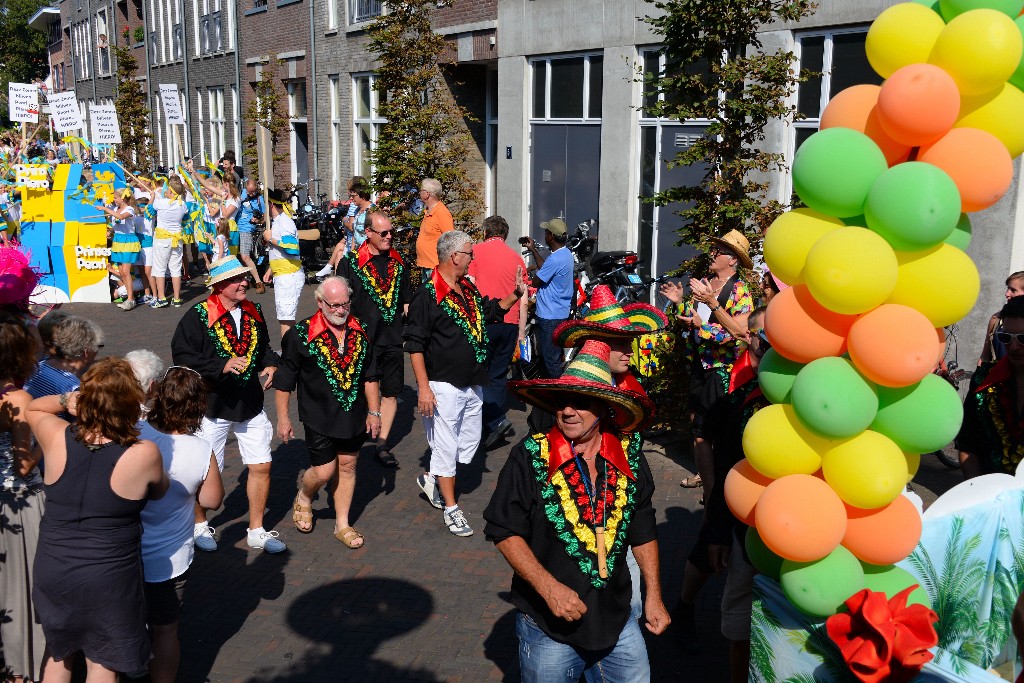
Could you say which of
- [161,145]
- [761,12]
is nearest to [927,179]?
[761,12]

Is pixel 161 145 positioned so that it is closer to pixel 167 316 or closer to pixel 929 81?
pixel 167 316

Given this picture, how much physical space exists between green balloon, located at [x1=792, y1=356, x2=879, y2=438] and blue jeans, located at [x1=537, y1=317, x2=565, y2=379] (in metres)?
5.91

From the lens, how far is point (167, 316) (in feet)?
48.3

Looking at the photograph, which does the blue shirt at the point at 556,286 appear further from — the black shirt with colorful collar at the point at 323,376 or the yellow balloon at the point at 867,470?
the yellow balloon at the point at 867,470

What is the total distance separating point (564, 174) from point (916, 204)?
12.1 meters

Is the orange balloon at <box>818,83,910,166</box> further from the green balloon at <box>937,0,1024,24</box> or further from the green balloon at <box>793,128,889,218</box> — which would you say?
the green balloon at <box>937,0,1024,24</box>

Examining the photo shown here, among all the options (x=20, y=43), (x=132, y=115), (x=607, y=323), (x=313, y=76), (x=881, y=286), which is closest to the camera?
(x=881, y=286)

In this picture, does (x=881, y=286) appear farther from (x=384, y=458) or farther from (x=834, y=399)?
(x=384, y=458)

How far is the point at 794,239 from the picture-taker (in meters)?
3.51

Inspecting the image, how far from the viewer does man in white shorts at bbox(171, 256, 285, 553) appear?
6.13 metres

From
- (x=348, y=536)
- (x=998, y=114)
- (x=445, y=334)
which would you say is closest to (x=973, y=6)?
(x=998, y=114)

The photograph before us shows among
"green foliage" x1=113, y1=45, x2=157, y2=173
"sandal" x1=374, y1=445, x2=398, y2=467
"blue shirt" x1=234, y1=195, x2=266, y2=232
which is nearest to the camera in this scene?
"sandal" x1=374, y1=445, x2=398, y2=467

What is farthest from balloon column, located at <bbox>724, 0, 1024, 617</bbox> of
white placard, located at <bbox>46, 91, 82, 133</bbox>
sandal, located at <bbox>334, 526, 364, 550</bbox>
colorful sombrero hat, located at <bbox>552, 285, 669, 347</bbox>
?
white placard, located at <bbox>46, 91, 82, 133</bbox>

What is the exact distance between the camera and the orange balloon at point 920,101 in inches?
124
